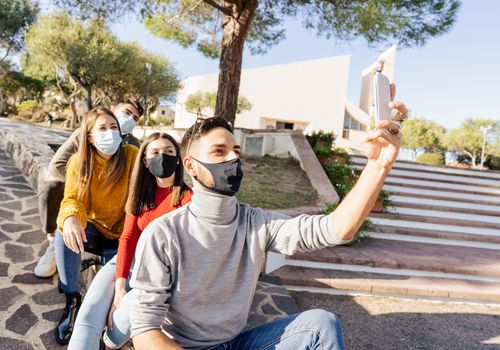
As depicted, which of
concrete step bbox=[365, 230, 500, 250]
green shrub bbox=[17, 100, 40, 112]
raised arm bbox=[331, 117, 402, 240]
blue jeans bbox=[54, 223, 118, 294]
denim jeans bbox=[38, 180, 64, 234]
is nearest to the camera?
raised arm bbox=[331, 117, 402, 240]

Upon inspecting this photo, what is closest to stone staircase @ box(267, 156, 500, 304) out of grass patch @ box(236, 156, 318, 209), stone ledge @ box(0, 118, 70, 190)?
grass patch @ box(236, 156, 318, 209)

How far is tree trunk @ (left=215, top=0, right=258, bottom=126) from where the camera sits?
22.1ft

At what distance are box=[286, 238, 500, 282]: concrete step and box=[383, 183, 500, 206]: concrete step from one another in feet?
6.28

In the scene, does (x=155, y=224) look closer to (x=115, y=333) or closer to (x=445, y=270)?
(x=115, y=333)

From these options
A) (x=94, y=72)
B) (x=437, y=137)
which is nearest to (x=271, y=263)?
(x=94, y=72)

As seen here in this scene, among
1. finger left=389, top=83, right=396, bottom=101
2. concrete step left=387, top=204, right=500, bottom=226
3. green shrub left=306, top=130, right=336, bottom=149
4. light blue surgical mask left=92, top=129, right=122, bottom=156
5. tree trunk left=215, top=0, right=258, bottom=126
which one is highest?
tree trunk left=215, top=0, right=258, bottom=126

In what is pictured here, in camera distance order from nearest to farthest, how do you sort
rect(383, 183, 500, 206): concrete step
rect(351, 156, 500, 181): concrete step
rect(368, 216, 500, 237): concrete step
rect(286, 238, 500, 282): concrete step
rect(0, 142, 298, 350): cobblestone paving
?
rect(0, 142, 298, 350): cobblestone paving → rect(286, 238, 500, 282): concrete step → rect(368, 216, 500, 237): concrete step → rect(383, 183, 500, 206): concrete step → rect(351, 156, 500, 181): concrete step

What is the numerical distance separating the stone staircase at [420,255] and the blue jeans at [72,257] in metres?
2.00

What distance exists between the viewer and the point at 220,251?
147 cm

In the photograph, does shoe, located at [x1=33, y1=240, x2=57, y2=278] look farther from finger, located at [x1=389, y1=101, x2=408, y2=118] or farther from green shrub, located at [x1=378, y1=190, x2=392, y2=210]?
green shrub, located at [x1=378, y1=190, x2=392, y2=210]

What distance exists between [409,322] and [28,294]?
3409 millimetres

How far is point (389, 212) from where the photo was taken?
6102 millimetres

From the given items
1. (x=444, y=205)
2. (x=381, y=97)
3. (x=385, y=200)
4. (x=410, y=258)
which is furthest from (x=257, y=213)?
(x=444, y=205)

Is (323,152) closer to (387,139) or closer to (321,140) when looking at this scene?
(321,140)
